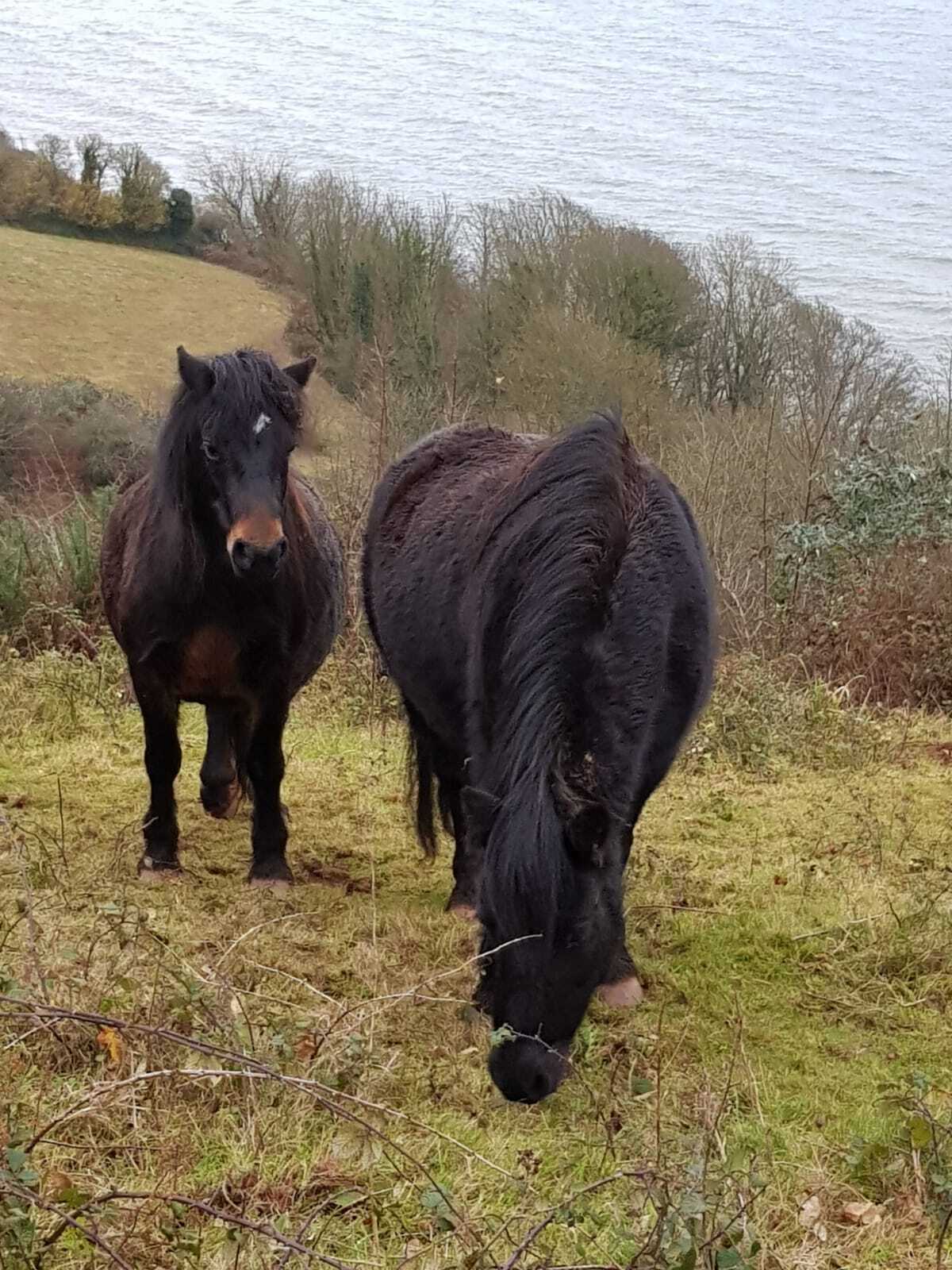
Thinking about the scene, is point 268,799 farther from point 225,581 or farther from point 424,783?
point 225,581

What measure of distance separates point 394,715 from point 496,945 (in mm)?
5372

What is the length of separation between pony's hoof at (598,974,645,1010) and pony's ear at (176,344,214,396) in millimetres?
2664

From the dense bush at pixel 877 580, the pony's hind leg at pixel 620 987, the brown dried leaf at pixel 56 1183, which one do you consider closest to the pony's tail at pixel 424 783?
the pony's hind leg at pixel 620 987

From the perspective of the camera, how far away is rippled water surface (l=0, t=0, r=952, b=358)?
37156mm

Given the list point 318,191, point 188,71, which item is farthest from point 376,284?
point 188,71

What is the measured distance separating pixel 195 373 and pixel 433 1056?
8.64 ft

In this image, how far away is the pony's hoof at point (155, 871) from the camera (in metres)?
4.95

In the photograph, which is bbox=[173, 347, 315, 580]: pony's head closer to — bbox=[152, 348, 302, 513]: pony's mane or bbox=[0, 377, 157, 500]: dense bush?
bbox=[152, 348, 302, 513]: pony's mane

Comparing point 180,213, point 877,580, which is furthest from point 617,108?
point 877,580

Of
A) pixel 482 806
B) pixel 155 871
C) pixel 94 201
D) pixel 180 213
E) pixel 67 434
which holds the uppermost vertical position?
pixel 94 201

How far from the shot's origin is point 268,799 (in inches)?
200

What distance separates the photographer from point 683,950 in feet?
14.8

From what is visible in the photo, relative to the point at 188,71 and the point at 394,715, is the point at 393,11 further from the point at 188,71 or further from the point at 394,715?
the point at 394,715

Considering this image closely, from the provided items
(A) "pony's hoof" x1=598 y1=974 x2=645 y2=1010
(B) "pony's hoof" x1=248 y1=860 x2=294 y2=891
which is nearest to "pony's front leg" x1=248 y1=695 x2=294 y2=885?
(B) "pony's hoof" x1=248 y1=860 x2=294 y2=891
